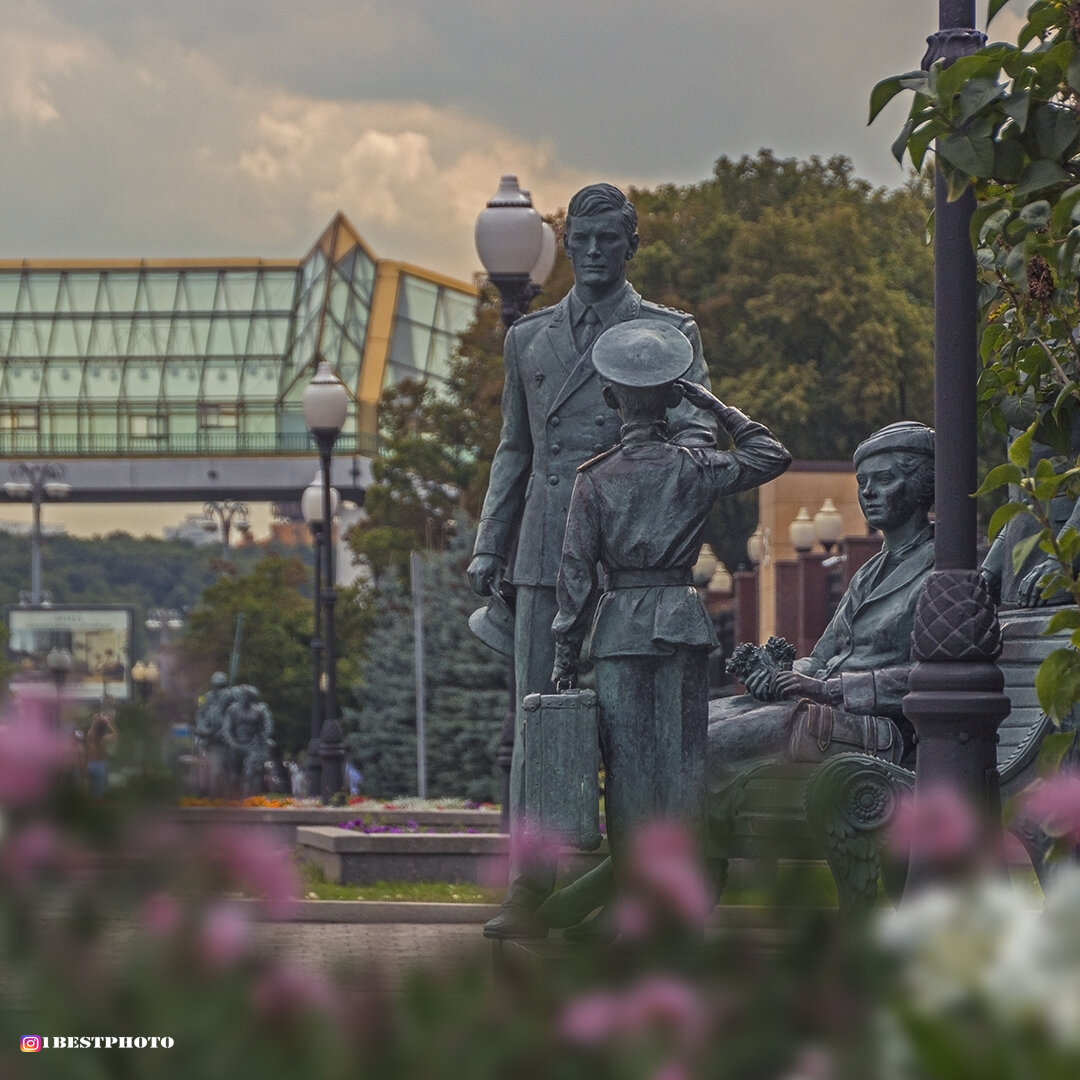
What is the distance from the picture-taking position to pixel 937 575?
7184 mm

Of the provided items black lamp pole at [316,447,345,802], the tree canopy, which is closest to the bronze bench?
black lamp pole at [316,447,345,802]

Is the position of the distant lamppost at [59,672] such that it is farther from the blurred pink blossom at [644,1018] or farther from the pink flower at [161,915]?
the blurred pink blossom at [644,1018]

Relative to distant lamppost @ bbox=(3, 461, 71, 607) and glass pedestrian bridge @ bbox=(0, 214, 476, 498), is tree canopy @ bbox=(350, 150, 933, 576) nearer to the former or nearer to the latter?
distant lamppost @ bbox=(3, 461, 71, 607)

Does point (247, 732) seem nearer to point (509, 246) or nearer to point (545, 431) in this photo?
point (509, 246)

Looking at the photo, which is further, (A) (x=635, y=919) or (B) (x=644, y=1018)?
(A) (x=635, y=919)

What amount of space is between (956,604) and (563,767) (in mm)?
1398

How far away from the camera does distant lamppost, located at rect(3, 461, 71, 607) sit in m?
89.6

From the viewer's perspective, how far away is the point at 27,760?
7.75 feet

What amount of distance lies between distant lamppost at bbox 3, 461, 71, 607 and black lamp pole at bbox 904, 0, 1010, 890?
79981mm

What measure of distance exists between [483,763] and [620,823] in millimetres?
24834

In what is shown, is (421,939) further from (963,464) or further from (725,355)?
(725,355)

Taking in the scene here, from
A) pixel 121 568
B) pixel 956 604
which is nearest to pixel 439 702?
pixel 956 604

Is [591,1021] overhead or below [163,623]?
below

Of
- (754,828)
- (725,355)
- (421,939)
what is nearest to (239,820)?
(754,828)
